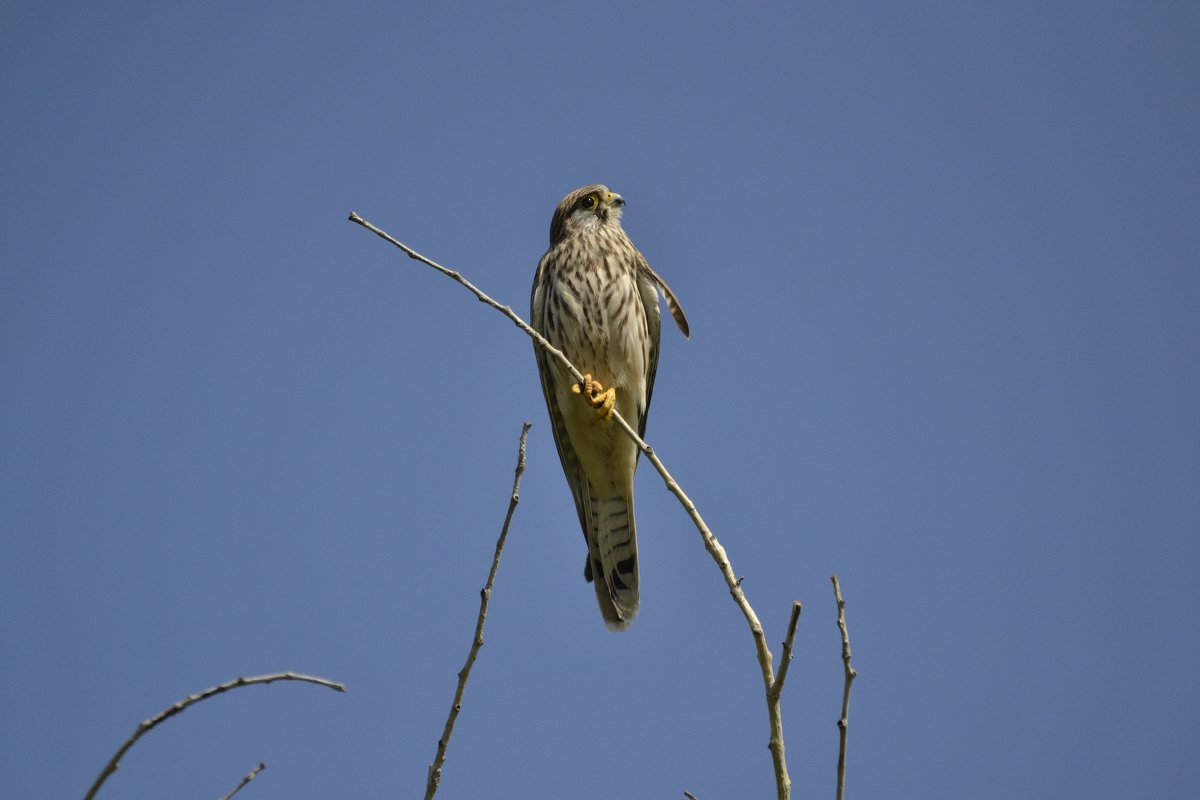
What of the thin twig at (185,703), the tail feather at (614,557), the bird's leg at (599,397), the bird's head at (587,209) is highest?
the bird's head at (587,209)

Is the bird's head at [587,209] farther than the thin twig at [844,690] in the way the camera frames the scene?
Yes

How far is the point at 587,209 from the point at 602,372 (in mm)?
1069

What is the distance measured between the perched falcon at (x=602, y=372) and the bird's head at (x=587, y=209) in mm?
205

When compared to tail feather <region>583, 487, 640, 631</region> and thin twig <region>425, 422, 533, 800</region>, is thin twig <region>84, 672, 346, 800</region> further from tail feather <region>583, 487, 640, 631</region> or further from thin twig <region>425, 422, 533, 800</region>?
tail feather <region>583, 487, 640, 631</region>

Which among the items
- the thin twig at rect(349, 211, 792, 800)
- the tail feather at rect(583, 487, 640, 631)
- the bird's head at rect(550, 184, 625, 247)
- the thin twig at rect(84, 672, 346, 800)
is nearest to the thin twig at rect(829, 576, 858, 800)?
the thin twig at rect(349, 211, 792, 800)

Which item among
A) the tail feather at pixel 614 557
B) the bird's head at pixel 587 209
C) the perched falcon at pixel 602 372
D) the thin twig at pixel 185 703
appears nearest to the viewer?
the thin twig at pixel 185 703

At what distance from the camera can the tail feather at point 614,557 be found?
4633 millimetres

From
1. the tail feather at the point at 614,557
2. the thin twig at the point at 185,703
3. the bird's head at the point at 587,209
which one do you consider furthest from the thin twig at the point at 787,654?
the bird's head at the point at 587,209

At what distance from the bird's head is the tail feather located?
1.46m

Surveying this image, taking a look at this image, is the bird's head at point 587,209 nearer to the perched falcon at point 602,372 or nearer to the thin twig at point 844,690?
the perched falcon at point 602,372

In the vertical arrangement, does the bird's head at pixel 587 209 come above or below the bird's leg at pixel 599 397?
above

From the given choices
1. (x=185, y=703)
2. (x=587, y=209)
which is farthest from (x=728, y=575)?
(x=587, y=209)

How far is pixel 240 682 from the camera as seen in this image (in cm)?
173

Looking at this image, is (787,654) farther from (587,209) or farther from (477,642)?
(587,209)
